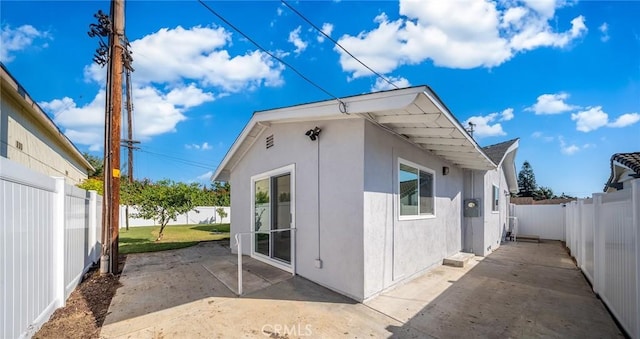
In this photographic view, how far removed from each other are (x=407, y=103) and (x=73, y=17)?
8.04 m

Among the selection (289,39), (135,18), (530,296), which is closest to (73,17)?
(135,18)

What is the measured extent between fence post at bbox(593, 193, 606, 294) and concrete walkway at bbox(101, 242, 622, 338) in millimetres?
325

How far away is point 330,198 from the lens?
17.3 feet

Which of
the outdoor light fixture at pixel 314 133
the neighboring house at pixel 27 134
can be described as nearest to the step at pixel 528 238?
the outdoor light fixture at pixel 314 133

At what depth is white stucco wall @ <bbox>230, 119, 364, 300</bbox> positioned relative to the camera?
15.6ft

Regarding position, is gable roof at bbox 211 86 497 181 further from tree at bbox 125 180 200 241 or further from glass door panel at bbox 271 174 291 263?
tree at bbox 125 180 200 241

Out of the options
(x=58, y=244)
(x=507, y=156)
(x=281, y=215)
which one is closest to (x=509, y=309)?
(x=281, y=215)

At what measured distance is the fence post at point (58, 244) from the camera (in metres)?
3.97

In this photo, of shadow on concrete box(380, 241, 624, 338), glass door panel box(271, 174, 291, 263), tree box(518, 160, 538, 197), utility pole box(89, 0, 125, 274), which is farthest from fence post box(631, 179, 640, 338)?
tree box(518, 160, 538, 197)

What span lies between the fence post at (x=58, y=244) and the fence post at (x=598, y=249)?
817 cm

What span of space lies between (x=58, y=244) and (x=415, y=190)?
6295 millimetres

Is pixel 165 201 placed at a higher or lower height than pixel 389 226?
lower

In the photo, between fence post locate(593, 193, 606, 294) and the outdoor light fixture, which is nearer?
fence post locate(593, 193, 606, 294)

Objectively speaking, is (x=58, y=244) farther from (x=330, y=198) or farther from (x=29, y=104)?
(x=29, y=104)
